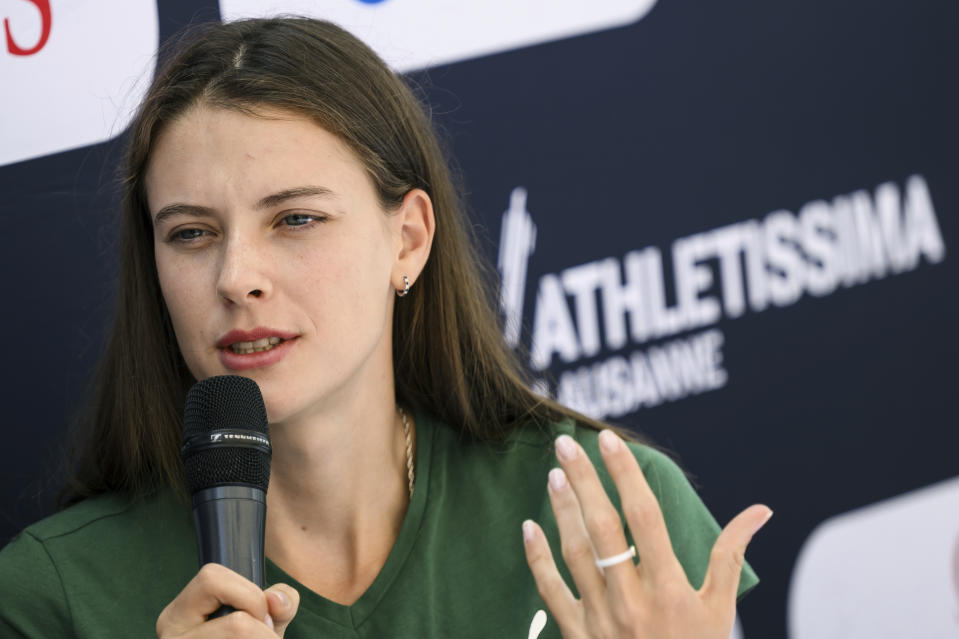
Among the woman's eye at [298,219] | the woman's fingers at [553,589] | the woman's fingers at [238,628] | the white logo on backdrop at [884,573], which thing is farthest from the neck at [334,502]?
the white logo on backdrop at [884,573]

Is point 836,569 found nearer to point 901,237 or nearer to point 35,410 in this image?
point 901,237

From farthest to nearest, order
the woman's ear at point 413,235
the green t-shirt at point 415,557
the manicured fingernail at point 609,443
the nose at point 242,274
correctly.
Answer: the woman's ear at point 413,235
the green t-shirt at point 415,557
the nose at point 242,274
the manicured fingernail at point 609,443

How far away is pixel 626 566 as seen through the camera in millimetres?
955

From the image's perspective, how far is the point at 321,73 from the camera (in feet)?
4.09

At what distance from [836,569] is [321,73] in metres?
1.41

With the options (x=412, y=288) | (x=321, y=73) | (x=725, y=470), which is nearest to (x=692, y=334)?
(x=725, y=470)

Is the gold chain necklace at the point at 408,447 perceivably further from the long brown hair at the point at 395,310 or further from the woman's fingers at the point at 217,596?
the woman's fingers at the point at 217,596

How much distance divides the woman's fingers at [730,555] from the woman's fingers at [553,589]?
0.39 ft

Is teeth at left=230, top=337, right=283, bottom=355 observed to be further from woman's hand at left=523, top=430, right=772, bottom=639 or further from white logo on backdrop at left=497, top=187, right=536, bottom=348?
white logo on backdrop at left=497, top=187, right=536, bottom=348

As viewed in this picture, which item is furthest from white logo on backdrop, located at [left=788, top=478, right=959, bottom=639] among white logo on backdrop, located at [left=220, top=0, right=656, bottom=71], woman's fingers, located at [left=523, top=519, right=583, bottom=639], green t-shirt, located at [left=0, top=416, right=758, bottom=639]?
woman's fingers, located at [left=523, top=519, right=583, bottom=639]

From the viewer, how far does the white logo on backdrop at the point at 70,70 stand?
138 centimetres

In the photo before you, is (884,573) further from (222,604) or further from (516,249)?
(222,604)

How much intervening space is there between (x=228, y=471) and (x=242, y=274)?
0.30 meters

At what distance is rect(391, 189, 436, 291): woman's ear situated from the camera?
1.32 metres
